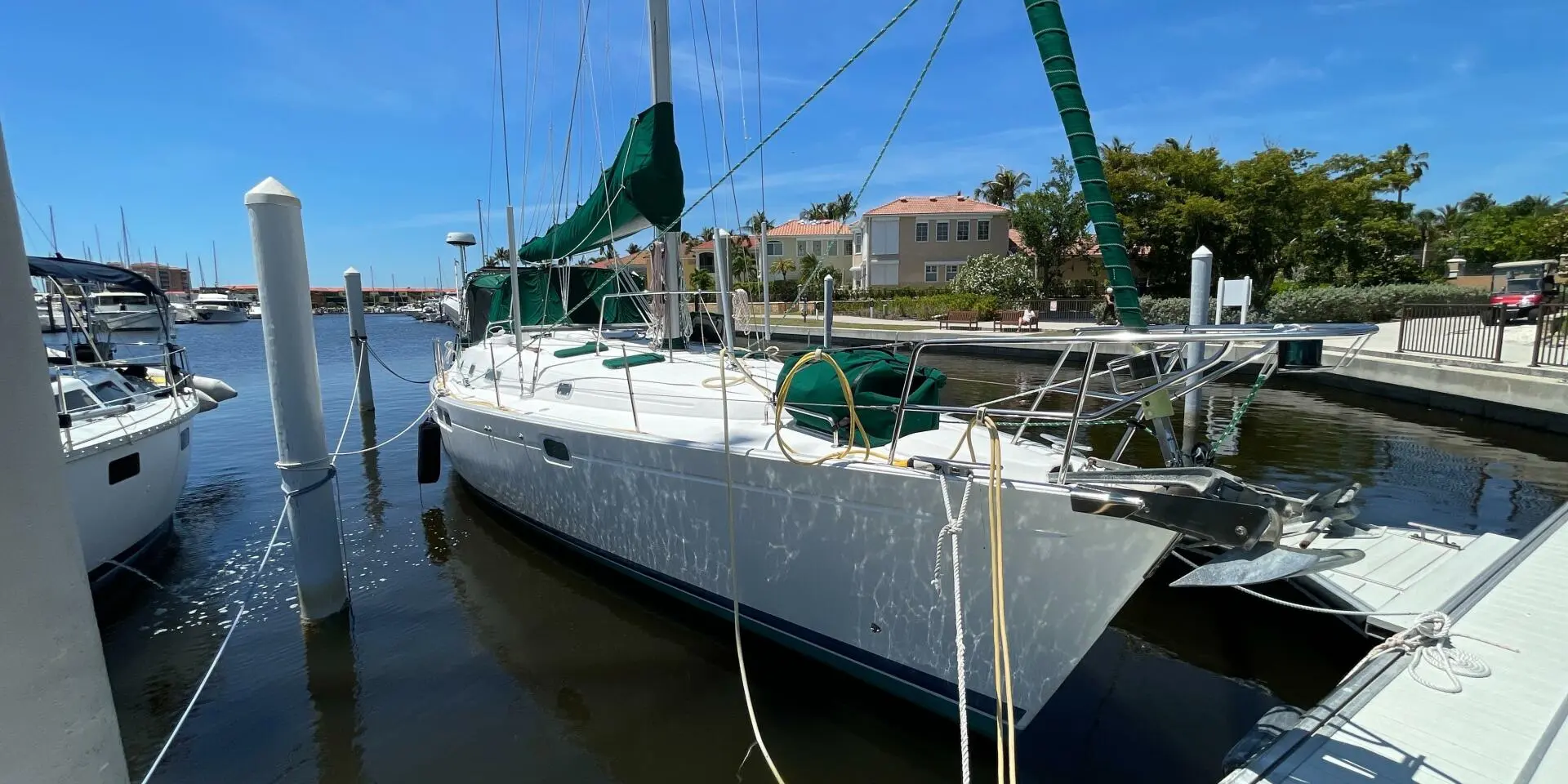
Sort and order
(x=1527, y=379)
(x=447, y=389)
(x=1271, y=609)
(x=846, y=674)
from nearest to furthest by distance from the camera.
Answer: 1. (x=846, y=674)
2. (x=1271, y=609)
3. (x=447, y=389)
4. (x=1527, y=379)

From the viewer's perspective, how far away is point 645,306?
24.6 ft

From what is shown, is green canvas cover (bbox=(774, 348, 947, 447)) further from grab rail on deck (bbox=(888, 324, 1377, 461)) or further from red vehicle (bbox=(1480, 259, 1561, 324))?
red vehicle (bbox=(1480, 259, 1561, 324))

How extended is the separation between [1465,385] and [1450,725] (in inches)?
463

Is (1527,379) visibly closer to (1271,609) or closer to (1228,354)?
(1271,609)

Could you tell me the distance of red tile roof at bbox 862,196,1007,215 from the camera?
126 ft

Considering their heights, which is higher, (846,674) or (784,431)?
(784,431)

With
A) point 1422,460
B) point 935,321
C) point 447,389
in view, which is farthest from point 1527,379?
point 935,321

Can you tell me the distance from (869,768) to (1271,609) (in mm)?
3529

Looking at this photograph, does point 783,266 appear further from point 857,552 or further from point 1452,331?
point 857,552

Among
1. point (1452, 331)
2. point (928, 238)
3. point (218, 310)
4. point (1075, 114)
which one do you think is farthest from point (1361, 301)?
point (218, 310)

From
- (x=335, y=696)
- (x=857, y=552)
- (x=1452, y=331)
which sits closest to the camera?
(x=857, y=552)

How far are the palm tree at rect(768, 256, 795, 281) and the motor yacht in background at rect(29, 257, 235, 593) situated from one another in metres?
37.4

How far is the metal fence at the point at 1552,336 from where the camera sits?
1122 cm

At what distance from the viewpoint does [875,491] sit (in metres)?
3.59
